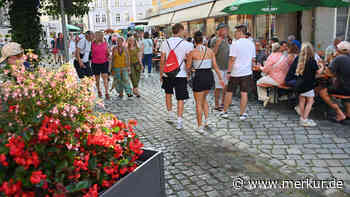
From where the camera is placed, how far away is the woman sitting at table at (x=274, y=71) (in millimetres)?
7457

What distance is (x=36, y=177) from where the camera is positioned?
182 cm

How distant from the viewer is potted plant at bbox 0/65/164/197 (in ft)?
6.13

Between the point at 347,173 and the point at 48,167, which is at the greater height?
the point at 48,167

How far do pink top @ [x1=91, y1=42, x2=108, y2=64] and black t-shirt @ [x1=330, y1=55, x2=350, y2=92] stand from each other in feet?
19.3

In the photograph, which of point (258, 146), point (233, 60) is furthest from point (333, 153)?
point (233, 60)

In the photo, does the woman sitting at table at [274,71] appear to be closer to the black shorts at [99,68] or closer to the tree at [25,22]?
the black shorts at [99,68]

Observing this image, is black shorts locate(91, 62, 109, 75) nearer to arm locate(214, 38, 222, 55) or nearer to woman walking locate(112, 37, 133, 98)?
woman walking locate(112, 37, 133, 98)

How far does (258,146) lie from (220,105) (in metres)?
2.78

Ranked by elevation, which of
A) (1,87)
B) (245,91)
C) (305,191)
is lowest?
(305,191)

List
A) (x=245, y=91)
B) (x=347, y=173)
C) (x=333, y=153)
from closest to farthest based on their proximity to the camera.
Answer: (x=347, y=173) < (x=333, y=153) < (x=245, y=91)

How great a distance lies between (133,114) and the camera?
25.7 feet

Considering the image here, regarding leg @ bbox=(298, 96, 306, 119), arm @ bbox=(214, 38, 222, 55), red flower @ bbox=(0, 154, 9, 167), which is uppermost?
arm @ bbox=(214, 38, 222, 55)

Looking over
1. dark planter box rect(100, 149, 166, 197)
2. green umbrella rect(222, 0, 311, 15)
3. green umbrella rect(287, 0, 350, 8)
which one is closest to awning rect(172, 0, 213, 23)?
green umbrella rect(222, 0, 311, 15)

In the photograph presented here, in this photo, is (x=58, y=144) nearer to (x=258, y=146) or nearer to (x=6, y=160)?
(x=6, y=160)
